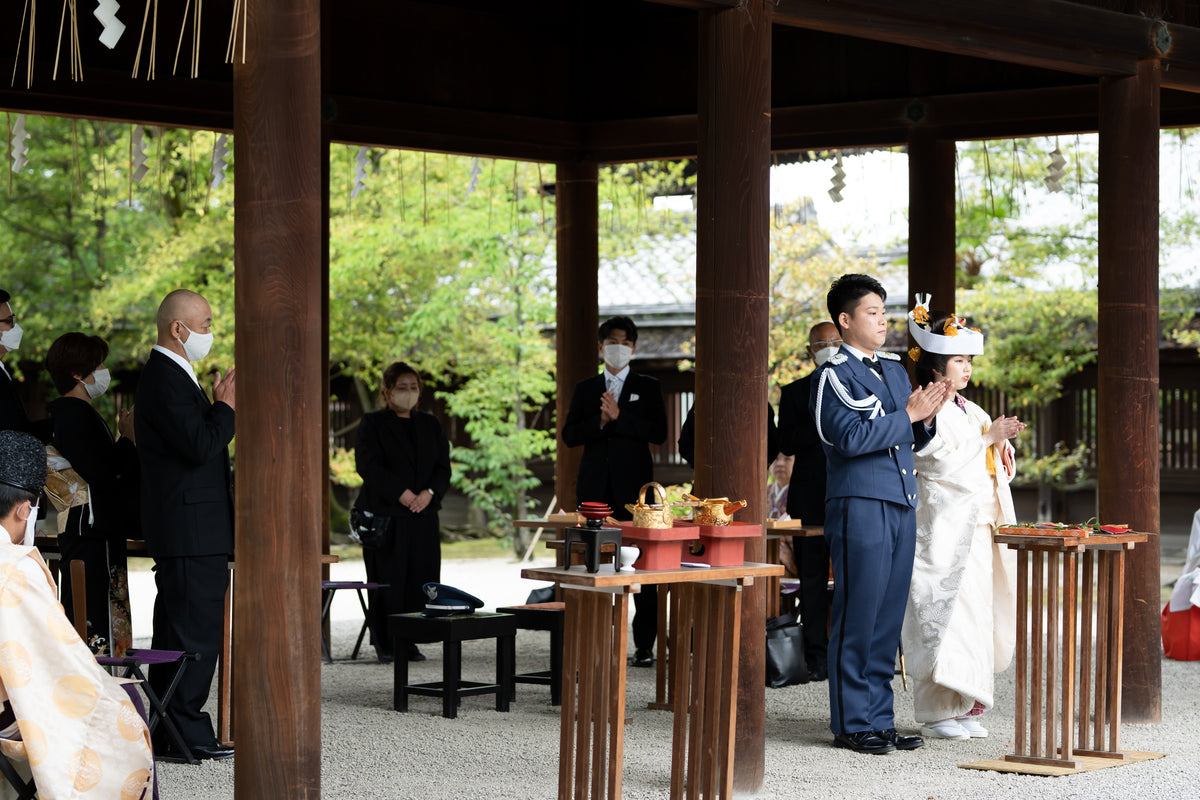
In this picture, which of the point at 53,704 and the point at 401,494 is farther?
the point at 401,494

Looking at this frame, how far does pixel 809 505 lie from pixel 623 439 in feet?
3.54

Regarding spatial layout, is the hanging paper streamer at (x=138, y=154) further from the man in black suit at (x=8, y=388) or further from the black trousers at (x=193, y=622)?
the black trousers at (x=193, y=622)

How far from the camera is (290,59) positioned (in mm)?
4297

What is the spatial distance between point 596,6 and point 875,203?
644 cm

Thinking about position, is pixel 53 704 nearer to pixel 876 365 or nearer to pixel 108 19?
pixel 108 19

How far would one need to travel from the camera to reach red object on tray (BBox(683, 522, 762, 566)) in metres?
4.66

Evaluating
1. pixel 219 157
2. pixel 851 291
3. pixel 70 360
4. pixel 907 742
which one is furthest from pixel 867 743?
pixel 219 157

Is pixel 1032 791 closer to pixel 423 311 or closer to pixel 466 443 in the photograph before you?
pixel 423 311

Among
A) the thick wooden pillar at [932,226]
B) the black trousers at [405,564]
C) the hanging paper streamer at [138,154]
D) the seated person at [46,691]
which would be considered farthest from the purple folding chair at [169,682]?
the thick wooden pillar at [932,226]

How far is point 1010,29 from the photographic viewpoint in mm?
6410

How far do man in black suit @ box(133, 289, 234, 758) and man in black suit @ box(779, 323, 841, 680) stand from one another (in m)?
3.31

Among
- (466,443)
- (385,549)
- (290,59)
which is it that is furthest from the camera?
(466,443)

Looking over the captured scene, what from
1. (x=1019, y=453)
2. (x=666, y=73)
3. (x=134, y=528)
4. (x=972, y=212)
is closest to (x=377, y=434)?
(x=134, y=528)

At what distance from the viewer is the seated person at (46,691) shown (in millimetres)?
3904
